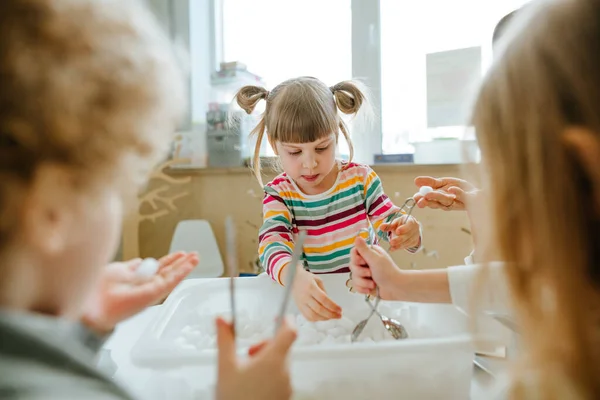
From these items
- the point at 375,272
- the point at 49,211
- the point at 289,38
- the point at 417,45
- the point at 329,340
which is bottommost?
the point at 329,340

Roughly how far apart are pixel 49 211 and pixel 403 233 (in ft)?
2.04

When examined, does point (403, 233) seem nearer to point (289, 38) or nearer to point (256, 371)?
point (256, 371)

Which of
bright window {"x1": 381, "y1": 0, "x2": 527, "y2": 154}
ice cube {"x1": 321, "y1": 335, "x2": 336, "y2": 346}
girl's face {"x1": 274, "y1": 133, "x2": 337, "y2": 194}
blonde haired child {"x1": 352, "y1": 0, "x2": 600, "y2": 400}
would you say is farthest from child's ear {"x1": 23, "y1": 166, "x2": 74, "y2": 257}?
bright window {"x1": 381, "y1": 0, "x2": 527, "y2": 154}

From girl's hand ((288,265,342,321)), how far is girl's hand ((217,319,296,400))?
308mm

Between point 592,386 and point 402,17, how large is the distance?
5.42 feet

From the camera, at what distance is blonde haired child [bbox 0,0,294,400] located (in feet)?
0.94

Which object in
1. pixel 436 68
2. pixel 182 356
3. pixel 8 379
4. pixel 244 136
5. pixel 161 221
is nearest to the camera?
pixel 8 379

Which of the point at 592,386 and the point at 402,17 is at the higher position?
the point at 402,17

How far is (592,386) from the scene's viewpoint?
1.06ft

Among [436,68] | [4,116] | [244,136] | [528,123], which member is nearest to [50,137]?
[4,116]

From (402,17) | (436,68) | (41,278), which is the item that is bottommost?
(41,278)

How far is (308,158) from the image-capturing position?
3.18ft

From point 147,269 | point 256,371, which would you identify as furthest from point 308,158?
point 256,371

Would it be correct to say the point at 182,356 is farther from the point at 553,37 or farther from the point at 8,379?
the point at 553,37
